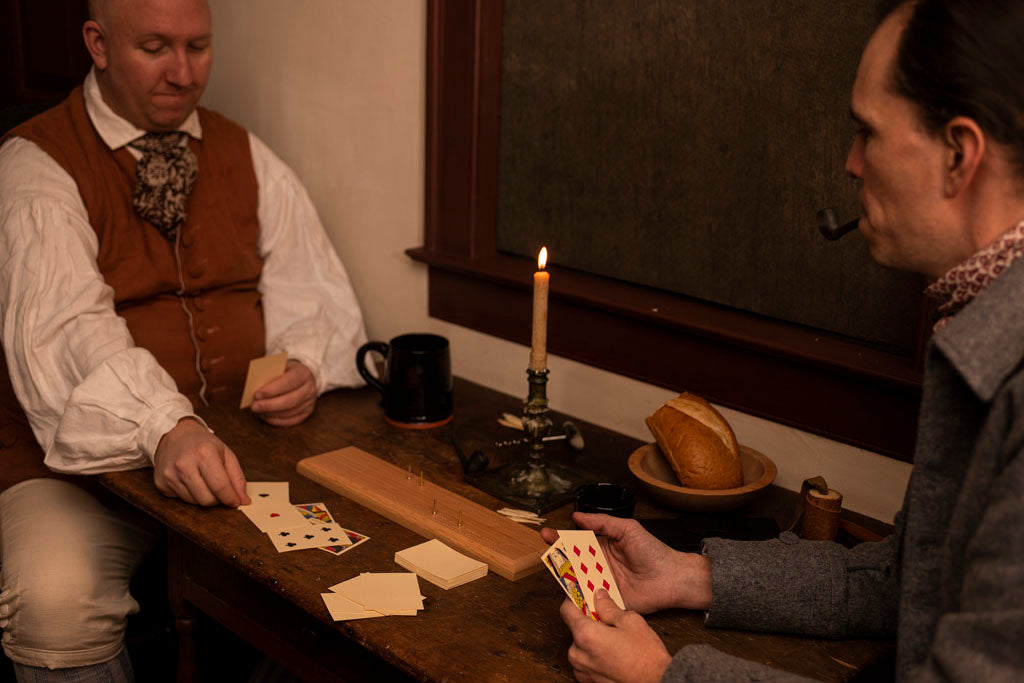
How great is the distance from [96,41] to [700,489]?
5.10 ft

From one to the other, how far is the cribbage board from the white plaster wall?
477 mm

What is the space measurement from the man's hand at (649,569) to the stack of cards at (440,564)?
0.15 meters

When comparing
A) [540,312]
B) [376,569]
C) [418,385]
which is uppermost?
[540,312]

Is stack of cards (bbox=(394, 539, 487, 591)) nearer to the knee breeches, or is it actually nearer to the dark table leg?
the dark table leg

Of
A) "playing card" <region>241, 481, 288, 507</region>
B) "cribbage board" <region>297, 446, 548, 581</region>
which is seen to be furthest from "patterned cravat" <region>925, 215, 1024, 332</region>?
"playing card" <region>241, 481, 288, 507</region>

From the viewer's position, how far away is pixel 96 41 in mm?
2172

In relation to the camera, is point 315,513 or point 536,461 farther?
point 536,461

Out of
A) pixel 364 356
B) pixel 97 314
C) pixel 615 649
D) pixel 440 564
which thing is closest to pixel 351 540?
pixel 440 564

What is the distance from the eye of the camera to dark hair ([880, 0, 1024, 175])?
0.98 m

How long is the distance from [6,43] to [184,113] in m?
1.17

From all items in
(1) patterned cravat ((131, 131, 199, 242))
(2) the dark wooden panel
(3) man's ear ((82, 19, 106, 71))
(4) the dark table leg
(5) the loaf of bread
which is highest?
(3) man's ear ((82, 19, 106, 71))

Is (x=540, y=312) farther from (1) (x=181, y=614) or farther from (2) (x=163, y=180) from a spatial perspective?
(2) (x=163, y=180)

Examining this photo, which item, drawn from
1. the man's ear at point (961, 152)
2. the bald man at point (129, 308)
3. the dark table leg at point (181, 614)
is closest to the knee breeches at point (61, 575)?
the bald man at point (129, 308)

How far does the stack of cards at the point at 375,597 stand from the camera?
1.38 meters
